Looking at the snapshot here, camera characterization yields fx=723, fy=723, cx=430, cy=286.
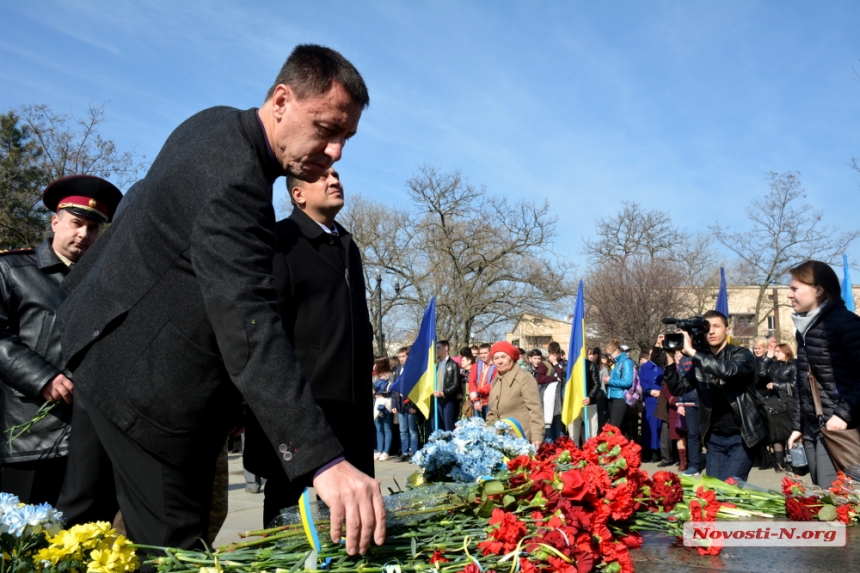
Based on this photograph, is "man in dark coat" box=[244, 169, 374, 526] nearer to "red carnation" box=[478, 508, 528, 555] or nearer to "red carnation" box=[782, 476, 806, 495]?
"red carnation" box=[478, 508, 528, 555]

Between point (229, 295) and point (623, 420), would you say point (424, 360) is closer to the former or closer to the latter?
point (623, 420)

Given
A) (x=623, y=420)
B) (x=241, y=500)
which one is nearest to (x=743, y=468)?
(x=241, y=500)

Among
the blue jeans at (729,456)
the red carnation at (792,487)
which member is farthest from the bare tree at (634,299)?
the red carnation at (792,487)

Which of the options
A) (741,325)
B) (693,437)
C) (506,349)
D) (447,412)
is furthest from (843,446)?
(741,325)

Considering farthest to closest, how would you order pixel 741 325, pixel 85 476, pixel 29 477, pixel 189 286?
pixel 741 325 < pixel 29 477 < pixel 85 476 < pixel 189 286

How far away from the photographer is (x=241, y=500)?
841cm

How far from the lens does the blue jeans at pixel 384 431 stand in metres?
13.6

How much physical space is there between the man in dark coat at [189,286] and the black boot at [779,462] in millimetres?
10466

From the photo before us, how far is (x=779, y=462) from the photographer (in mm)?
10898

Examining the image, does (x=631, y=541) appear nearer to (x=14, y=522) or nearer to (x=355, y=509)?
(x=355, y=509)

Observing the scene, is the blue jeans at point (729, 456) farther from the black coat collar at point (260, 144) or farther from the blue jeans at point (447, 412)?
the blue jeans at point (447, 412)

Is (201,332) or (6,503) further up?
(201,332)

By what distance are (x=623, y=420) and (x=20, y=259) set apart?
10.4 m

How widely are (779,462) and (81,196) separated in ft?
34.7
